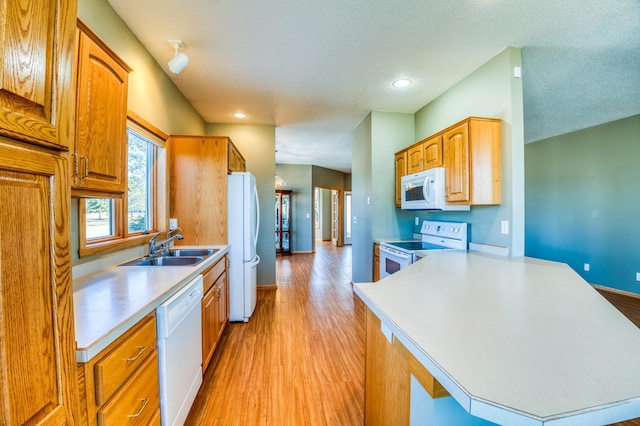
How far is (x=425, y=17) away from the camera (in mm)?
1821

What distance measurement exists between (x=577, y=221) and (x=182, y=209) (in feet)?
20.1

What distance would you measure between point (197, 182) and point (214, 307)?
1.33 m

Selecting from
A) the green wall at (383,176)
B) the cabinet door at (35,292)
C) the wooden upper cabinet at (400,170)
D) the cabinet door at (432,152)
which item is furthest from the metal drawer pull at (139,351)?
the wooden upper cabinet at (400,170)

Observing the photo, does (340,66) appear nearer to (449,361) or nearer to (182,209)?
(182,209)

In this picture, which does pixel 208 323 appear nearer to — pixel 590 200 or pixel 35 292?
pixel 35 292

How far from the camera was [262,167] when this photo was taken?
A: 4.13 m

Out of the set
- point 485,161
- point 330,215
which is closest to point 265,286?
point 485,161

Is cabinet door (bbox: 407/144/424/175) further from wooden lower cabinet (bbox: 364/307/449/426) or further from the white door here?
the white door

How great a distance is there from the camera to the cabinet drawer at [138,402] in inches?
35.6

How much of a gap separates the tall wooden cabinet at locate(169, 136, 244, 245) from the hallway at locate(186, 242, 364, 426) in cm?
119

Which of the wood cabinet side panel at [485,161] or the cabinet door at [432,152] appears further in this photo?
the cabinet door at [432,152]

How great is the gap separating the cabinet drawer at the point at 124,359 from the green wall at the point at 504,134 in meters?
2.57

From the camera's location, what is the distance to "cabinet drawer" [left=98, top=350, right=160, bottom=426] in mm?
904

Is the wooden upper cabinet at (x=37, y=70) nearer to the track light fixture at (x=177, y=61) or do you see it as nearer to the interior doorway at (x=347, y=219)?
the track light fixture at (x=177, y=61)
